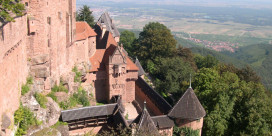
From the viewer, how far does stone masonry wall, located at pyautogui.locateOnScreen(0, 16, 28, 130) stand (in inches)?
560

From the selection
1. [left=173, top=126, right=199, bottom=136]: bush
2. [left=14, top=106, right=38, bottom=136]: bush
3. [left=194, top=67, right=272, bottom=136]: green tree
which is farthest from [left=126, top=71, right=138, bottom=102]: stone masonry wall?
[left=14, top=106, right=38, bottom=136]: bush

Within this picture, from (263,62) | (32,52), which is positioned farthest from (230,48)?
(32,52)

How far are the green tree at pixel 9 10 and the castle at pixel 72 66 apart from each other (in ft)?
1.29

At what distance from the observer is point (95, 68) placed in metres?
29.4

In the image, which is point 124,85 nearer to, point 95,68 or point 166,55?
point 95,68

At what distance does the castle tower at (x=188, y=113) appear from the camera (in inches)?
885

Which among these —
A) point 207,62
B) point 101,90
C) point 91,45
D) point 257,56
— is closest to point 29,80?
point 91,45

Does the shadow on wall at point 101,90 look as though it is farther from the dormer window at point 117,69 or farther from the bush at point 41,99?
the bush at point 41,99

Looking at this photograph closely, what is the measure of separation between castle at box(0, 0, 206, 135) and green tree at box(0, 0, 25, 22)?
0.39 meters

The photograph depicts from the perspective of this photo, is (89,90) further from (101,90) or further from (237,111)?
(237,111)

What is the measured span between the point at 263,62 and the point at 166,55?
194ft

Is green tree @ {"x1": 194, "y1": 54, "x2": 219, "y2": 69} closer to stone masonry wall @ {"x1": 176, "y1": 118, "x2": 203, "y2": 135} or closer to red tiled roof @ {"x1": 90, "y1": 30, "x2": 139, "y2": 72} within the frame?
red tiled roof @ {"x1": 90, "y1": 30, "x2": 139, "y2": 72}

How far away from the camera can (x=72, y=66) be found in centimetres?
2661

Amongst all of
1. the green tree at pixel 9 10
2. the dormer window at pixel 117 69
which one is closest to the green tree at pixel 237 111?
the dormer window at pixel 117 69
